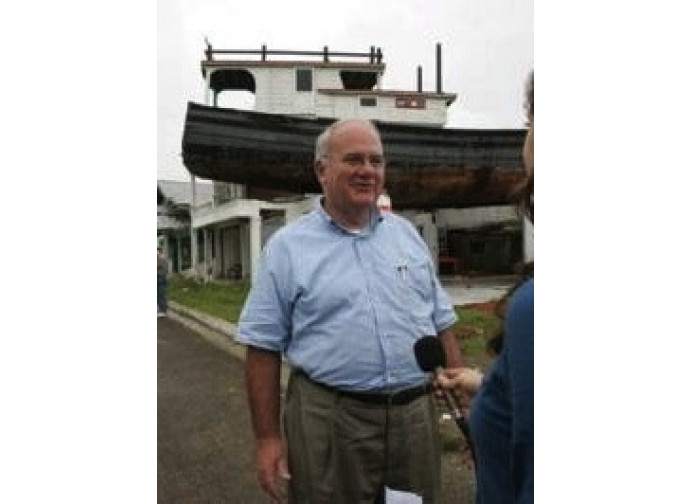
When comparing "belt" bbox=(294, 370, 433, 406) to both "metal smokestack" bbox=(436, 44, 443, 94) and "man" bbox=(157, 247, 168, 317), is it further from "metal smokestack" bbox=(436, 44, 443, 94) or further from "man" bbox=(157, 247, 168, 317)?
"metal smokestack" bbox=(436, 44, 443, 94)

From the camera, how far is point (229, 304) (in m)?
1.38

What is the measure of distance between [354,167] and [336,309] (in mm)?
198

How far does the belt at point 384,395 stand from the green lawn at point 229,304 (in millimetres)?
98

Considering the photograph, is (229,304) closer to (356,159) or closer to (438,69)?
(356,159)

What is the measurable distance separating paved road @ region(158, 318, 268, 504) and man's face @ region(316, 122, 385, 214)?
1.49 feet

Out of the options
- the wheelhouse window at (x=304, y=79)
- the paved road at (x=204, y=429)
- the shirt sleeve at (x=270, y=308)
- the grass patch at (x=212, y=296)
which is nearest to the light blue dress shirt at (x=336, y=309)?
the shirt sleeve at (x=270, y=308)

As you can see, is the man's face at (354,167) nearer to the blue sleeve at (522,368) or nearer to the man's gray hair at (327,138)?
the man's gray hair at (327,138)

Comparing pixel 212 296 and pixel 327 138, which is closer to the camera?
pixel 327 138

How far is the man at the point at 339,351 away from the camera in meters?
1.19

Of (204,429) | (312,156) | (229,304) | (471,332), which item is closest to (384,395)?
(471,332)

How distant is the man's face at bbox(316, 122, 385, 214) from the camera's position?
4.01 feet
